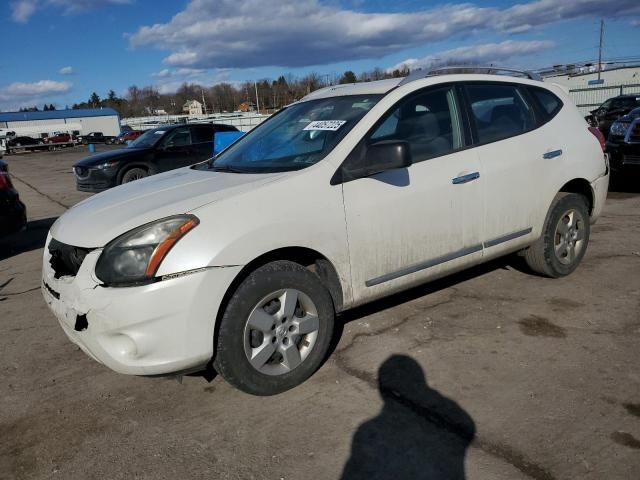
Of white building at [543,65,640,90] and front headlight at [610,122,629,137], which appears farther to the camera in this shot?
white building at [543,65,640,90]

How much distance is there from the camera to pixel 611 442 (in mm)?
2502

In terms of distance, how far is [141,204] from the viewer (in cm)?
308

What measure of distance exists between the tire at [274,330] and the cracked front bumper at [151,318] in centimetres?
11

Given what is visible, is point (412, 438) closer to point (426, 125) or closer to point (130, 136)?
point (426, 125)

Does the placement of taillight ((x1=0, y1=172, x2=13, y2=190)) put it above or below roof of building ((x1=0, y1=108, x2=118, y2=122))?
below

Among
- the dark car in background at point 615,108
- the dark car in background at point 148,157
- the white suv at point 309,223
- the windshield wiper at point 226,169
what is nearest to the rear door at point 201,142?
the dark car in background at point 148,157

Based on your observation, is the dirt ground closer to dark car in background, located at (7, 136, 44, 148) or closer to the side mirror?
the side mirror

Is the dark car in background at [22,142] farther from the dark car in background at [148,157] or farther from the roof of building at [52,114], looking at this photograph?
the dark car in background at [148,157]

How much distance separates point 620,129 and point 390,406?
8.72m

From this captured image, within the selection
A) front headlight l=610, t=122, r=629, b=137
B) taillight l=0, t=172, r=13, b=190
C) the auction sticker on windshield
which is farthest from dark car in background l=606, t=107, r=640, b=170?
taillight l=0, t=172, r=13, b=190

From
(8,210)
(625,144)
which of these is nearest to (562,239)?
(625,144)

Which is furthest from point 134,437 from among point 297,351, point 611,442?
point 611,442

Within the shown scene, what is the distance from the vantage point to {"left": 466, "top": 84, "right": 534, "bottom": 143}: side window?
13.0ft

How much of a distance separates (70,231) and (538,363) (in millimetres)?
2931
